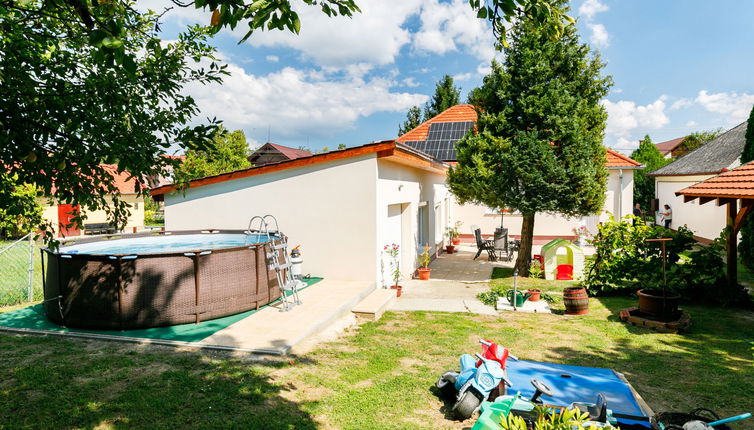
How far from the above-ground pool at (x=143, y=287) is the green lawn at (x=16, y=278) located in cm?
286

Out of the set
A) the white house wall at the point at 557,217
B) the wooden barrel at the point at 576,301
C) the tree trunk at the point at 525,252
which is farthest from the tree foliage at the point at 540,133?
the white house wall at the point at 557,217

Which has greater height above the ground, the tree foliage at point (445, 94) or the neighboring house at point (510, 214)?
the tree foliage at point (445, 94)

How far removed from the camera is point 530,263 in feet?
46.2

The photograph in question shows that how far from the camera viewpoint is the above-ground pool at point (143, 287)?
692cm

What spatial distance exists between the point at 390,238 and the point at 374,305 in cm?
359

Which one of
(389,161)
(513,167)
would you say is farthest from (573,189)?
(389,161)

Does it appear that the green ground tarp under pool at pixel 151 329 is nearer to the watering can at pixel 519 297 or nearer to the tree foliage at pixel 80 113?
the tree foliage at pixel 80 113

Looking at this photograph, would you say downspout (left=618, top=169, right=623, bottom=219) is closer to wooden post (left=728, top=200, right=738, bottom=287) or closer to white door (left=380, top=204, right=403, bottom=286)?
wooden post (left=728, top=200, right=738, bottom=287)

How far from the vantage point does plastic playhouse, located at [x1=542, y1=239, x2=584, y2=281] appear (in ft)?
44.0

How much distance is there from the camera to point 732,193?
28.8 ft

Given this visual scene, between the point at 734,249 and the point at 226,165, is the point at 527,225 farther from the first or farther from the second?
the point at 226,165

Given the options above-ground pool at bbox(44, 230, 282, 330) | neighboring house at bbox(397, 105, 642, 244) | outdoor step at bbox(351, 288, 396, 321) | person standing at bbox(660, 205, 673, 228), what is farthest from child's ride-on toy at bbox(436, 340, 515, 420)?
person standing at bbox(660, 205, 673, 228)

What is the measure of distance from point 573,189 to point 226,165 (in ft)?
77.8

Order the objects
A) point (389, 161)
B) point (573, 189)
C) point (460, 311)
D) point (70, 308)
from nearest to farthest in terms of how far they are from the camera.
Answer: point (70, 308)
point (460, 311)
point (389, 161)
point (573, 189)
